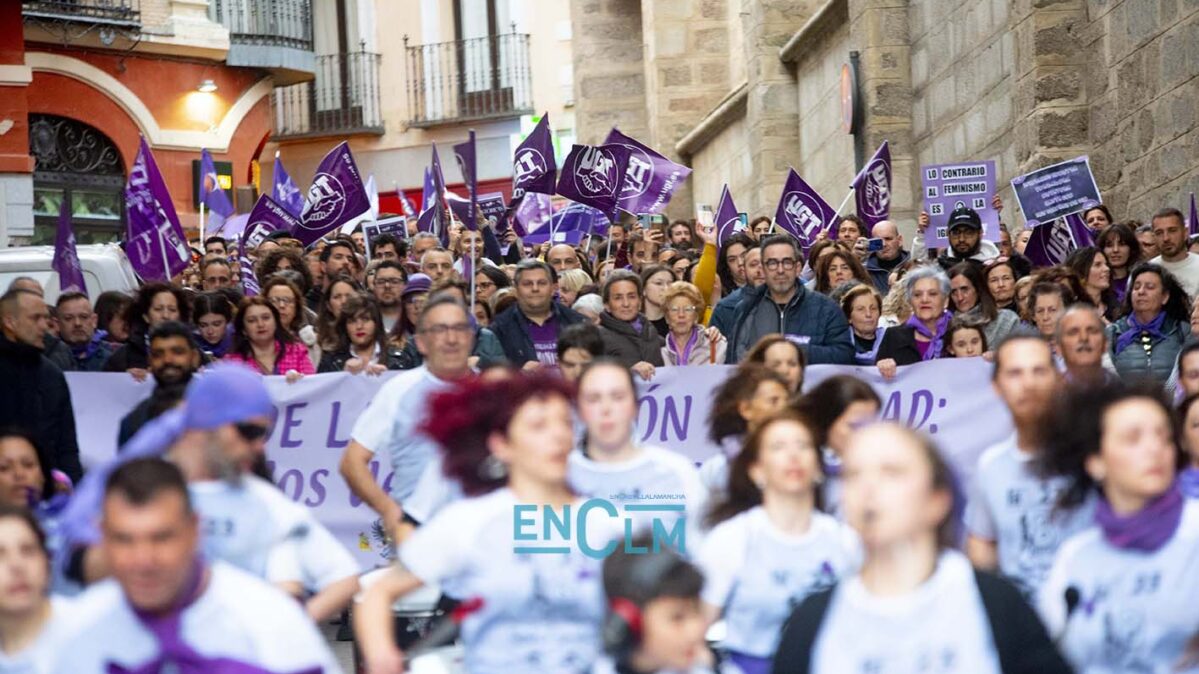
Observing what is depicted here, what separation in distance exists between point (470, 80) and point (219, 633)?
1646 inches

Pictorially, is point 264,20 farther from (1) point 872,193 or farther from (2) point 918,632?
(2) point 918,632

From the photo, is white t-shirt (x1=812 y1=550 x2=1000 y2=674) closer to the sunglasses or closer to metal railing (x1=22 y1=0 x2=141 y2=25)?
the sunglasses

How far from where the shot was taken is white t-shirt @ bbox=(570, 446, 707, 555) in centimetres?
705

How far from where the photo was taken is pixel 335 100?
4725cm

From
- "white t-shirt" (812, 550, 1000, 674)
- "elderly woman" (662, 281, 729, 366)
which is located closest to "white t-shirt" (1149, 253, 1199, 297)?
"elderly woman" (662, 281, 729, 366)

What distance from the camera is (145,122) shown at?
37000 millimetres

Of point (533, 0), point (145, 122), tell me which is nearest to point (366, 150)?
point (533, 0)

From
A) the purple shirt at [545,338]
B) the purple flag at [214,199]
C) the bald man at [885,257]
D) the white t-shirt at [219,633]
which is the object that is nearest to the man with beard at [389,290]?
the purple shirt at [545,338]

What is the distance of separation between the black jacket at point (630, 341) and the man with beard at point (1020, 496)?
4980 mm

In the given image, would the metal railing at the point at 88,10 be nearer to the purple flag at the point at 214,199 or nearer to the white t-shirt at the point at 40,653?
the purple flag at the point at 214,199

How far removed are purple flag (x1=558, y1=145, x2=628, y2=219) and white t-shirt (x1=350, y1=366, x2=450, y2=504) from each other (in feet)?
31.4

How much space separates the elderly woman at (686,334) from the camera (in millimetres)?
12445

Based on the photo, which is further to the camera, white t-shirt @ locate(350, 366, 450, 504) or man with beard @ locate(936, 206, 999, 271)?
man with beard @ locate(936, 206, 999, 271)

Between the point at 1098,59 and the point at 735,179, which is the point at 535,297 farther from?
the point at 735,179
